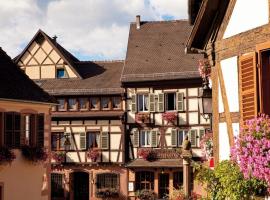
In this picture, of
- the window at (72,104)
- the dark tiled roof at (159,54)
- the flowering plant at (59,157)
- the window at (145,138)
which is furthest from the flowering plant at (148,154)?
the window at (72,104)

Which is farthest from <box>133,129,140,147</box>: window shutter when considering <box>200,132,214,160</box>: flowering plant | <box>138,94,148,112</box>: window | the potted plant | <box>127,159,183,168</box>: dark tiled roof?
<box>200,132,214,160</box>: flowering plant

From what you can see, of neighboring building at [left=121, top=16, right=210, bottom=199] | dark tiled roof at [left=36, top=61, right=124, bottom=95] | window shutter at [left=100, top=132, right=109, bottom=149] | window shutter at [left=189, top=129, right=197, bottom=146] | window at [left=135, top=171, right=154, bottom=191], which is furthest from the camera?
dark tiled roof at [left=36, top=61, right=124, bottom=95]

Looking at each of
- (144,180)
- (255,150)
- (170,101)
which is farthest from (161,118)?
(255,150)

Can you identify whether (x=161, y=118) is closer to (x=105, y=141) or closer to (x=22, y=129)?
(x=105, y=141)

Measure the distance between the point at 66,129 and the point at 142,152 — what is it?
5.46 meters

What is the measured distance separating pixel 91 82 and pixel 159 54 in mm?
4889

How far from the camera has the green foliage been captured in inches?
344

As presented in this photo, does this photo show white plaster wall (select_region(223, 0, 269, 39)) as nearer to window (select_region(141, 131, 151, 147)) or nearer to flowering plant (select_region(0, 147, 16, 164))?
flowering plant (select_region(0, 147, 16, 164))

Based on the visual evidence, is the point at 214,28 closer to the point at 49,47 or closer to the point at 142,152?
the point at 142,152

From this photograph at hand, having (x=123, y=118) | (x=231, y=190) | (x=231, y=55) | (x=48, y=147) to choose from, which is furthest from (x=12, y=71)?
(x=231, y=190)

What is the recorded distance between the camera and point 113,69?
3859 cm

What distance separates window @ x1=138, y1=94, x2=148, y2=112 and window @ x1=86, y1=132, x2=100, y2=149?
333 centimetres

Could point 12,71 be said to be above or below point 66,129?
above

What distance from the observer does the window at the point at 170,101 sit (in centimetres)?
3425
